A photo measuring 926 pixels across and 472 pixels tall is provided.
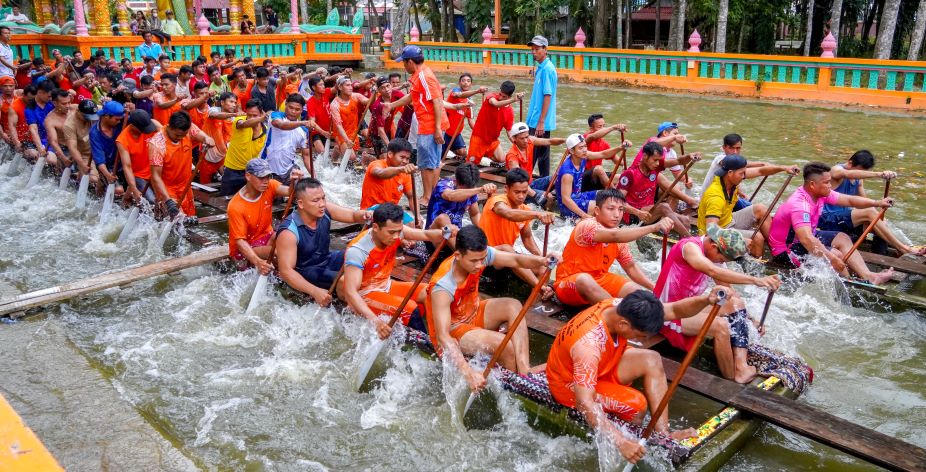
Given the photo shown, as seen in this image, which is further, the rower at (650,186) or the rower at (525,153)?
the rower at (525,153)

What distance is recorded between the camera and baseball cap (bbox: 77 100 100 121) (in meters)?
9.59

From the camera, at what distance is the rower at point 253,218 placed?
6520 mm

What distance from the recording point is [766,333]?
20.0 feet

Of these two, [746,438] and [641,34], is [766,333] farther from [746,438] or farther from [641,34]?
[641,34]

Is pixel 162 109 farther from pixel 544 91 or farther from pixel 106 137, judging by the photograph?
pixel 544 91

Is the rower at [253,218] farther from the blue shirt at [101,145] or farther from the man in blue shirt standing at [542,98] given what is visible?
the man in blue shirt standing at [542,98]

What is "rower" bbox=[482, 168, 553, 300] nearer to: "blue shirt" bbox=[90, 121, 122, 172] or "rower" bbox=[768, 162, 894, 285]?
"rower" bbox=[768, 162, 894, 285]

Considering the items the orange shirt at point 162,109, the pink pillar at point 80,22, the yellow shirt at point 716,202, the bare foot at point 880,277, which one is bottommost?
the bare foot at point 880,277

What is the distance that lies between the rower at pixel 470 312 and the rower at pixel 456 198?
138 centimetres

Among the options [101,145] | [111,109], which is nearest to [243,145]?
[111,109]

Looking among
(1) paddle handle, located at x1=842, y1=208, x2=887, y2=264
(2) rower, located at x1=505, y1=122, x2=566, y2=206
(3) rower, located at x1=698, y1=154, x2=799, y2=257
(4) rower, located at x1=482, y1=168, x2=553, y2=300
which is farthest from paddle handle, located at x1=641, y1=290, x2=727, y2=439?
(2) rower, located at x1=505, y1=122, x2=566, y2=206

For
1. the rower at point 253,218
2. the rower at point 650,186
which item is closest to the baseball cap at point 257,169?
the rower at point 253,218

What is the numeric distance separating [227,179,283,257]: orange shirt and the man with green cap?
364cm

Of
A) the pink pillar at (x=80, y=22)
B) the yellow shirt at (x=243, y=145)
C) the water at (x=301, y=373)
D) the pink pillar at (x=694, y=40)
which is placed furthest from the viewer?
the pink pillar at (x=80, y=22)
